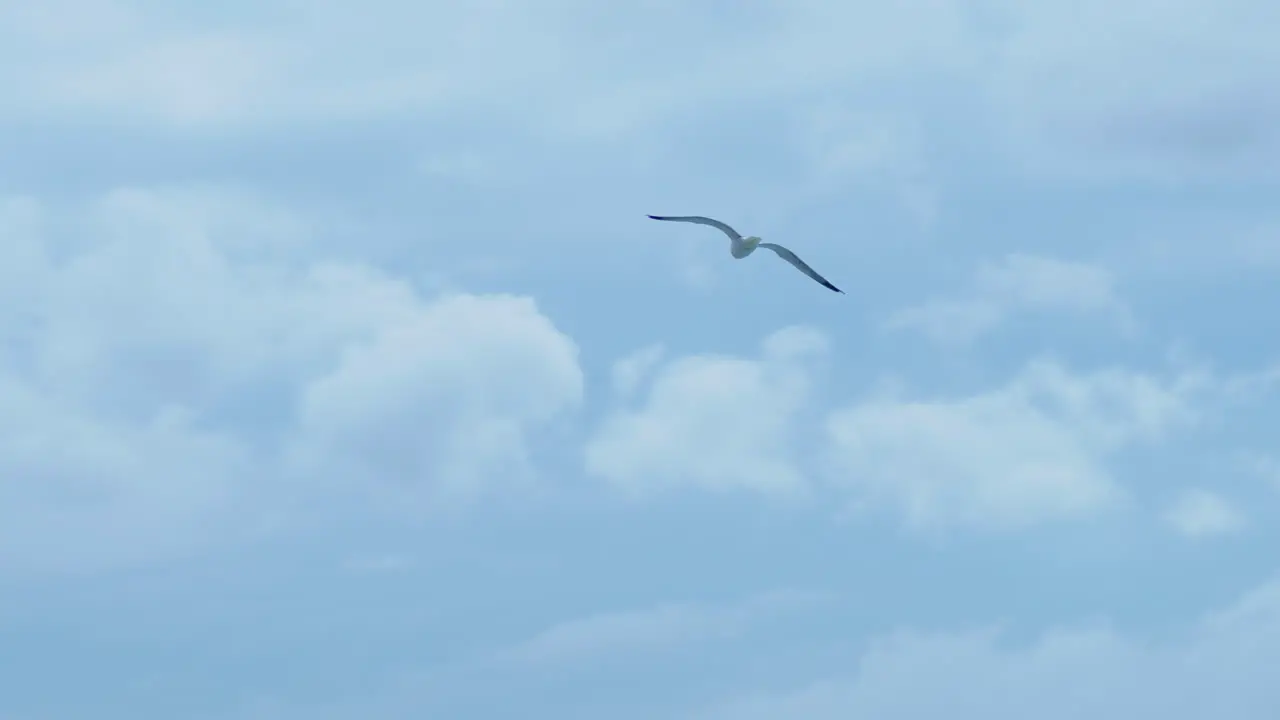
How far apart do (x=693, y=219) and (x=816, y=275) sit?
1218 cm

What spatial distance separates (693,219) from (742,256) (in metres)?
5.37

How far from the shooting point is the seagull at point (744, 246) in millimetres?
86562

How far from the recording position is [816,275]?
95.6 m

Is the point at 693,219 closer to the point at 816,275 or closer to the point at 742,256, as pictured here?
the point at 742,256

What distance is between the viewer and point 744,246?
298ft

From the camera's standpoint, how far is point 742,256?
90750 mm

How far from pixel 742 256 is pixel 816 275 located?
6913mm

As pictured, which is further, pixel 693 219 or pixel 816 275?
pixel 816 275

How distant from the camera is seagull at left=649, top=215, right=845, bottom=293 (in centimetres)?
8656

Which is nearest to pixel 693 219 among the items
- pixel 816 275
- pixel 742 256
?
pixel 742 256

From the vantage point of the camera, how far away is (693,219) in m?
86.7
